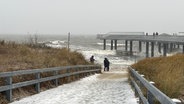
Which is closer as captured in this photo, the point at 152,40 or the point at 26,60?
the point at 26,60

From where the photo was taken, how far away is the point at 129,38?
10169 cm

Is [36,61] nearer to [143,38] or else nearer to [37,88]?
[37,88]

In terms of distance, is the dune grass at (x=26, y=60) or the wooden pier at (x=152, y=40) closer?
the dune grass at (x=26, y=60)

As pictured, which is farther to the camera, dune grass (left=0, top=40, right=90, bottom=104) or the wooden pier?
the wooden pier

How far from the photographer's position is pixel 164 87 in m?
10.9

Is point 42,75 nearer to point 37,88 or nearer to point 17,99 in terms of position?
point 37,88

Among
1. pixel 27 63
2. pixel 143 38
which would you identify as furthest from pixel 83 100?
pixel 143 38

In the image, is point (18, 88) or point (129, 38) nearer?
point (18, 88)

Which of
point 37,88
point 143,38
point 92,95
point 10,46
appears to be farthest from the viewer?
point 143,38

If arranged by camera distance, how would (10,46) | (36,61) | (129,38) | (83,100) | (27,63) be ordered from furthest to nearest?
(129,38) < (10,46) < (36,61) < (27,63) < (83,100)

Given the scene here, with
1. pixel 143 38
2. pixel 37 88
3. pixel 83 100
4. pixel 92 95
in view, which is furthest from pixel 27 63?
pixel 143 38

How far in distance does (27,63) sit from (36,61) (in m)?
1.44

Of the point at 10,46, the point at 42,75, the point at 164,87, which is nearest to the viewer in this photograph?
the point at 164,87

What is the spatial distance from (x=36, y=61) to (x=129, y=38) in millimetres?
81409
